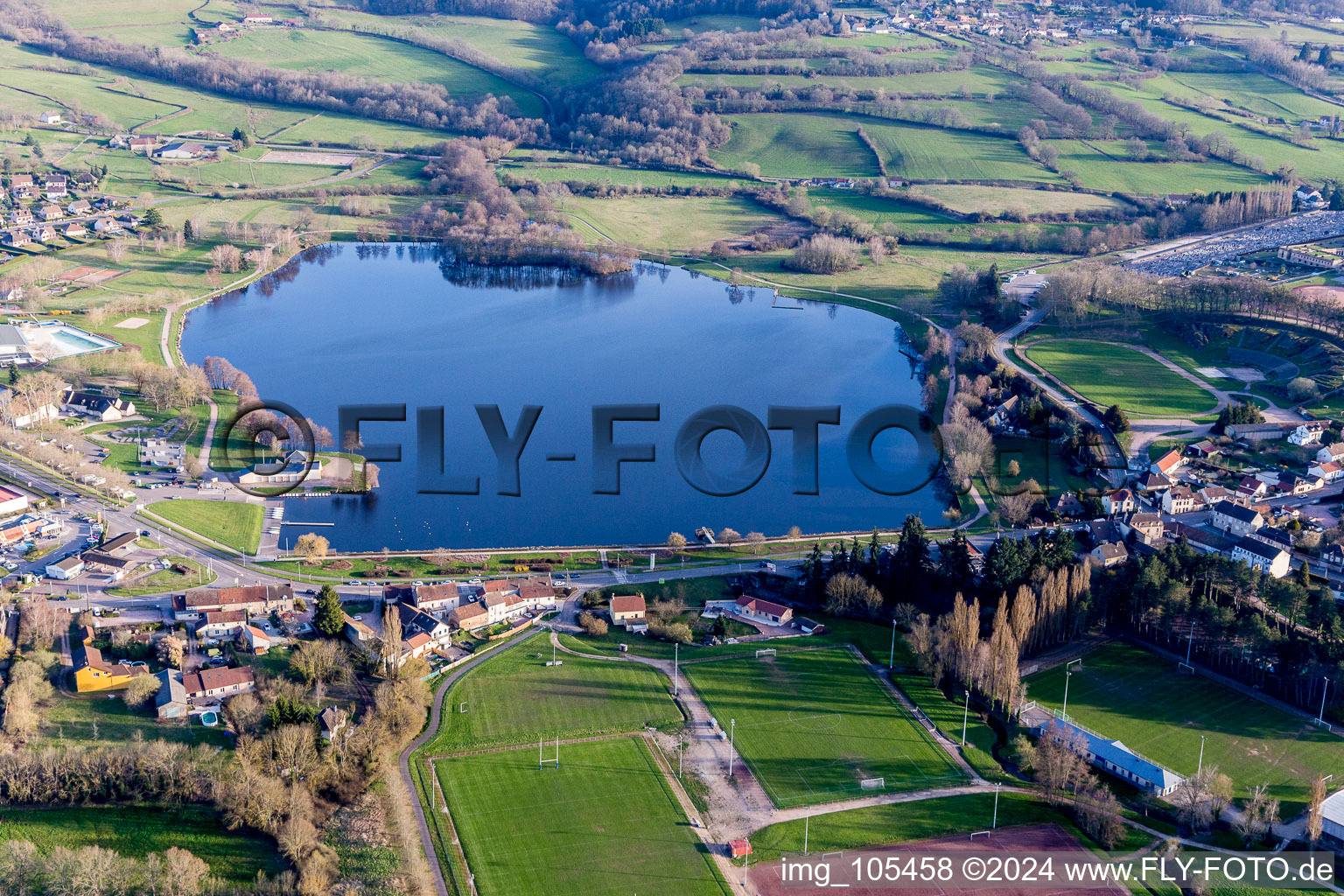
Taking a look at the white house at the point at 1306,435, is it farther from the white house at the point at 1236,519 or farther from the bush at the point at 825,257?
the bush at the point at 825,257

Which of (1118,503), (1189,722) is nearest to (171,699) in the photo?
(1189,722)

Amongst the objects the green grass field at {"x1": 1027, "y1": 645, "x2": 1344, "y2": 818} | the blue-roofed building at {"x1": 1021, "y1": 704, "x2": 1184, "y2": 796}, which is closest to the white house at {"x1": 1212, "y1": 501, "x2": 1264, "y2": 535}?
the green grass field at {"x1": 1027, "y1": 645, "x2": 1344, "y2": 818}

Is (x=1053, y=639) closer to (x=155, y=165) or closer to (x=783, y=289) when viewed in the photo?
(x=783, y=289)

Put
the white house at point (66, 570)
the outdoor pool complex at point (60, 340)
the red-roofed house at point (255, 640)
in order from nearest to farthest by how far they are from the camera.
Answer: the red-roofed house at point (255, 640) → the white house at point (66, 570) → the outdoor pool complex at point (60, 340)

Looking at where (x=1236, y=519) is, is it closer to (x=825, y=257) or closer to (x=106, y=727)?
(x=106, y=727)

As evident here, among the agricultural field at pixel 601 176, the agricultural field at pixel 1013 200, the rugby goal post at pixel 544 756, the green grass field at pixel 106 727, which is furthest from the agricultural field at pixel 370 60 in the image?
the rugby goal post at pixel 544 756

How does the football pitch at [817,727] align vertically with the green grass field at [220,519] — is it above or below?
below
